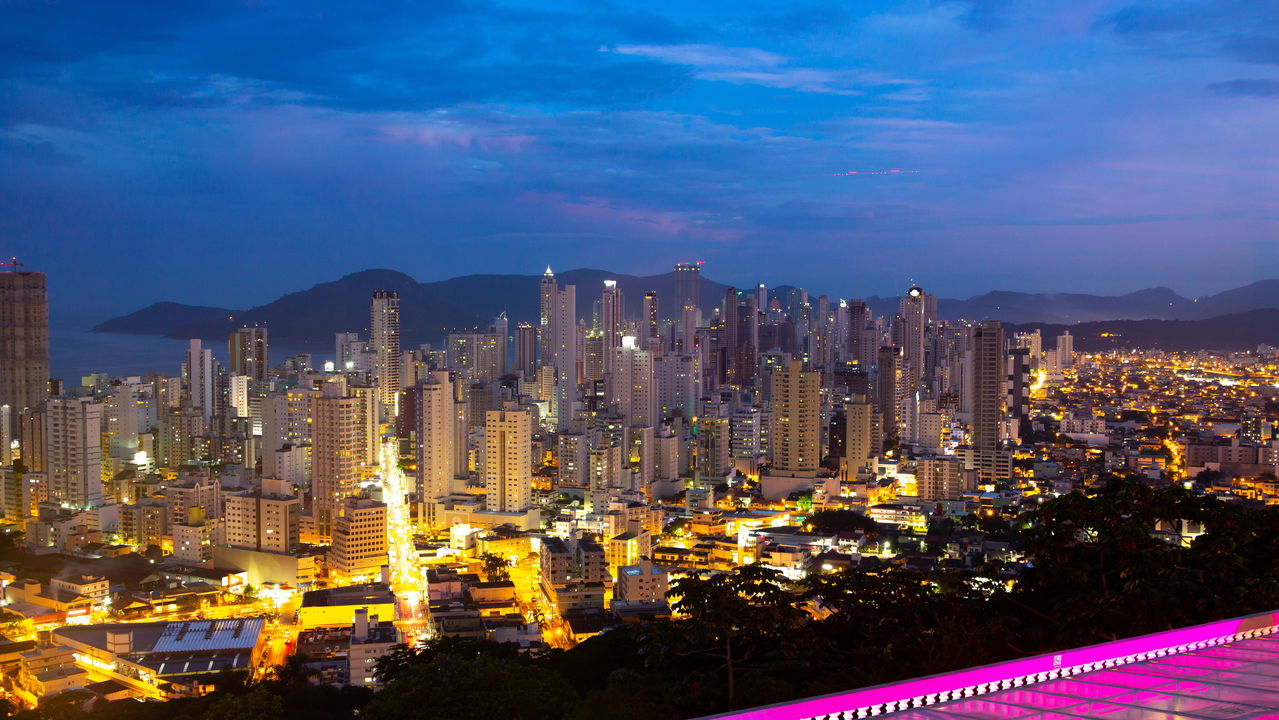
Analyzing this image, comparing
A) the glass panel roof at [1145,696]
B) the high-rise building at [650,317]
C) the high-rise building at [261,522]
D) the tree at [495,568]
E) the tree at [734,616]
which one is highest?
the high-rise building at [650,317]

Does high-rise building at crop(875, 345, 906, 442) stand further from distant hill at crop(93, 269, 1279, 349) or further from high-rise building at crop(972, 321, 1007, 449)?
distant hill at crop(93, 269, 1279, 349)

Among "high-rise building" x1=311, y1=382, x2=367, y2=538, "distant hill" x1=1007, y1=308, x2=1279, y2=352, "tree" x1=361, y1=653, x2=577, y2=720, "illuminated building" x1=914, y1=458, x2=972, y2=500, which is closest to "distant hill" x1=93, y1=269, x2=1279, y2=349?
"distant hill" x1=1007, y1=308, x2=1279, y2=352

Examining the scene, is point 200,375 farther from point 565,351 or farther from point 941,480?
point 941,480

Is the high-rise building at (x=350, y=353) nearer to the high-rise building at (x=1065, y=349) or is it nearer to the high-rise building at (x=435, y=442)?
the high-rise building at (x=435, y=442)

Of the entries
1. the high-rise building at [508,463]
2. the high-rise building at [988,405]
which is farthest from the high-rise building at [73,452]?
the high-rise building at [988,405]

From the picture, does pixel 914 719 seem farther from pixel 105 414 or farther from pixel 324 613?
pixel 105 414

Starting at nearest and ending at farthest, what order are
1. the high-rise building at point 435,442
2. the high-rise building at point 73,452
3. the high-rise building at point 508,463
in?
1. the high-rise building at point 73,452
2. the high-rise building at point 508,463
3. the high-rise building at point 435,442

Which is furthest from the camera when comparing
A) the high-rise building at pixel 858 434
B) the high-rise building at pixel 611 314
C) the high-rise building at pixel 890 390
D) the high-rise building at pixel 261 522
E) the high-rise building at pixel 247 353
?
the high-rise building at pixel 611 314
